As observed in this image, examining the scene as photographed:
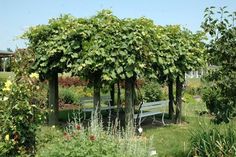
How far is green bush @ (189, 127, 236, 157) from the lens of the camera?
260 inches

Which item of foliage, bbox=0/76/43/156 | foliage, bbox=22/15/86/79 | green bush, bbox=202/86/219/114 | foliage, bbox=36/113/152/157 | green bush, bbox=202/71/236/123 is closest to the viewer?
foliage, bbox=36/113/152/157

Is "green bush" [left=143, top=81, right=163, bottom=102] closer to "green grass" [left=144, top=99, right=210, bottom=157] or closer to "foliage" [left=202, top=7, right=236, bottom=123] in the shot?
"green grass" [left=144, top=99, right=210, bottom=157]

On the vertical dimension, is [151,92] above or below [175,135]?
above

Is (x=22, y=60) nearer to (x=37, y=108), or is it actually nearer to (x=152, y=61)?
(x=37, y=108)

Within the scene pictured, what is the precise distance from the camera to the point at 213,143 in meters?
6.84

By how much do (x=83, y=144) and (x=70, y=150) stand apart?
7.4 inches

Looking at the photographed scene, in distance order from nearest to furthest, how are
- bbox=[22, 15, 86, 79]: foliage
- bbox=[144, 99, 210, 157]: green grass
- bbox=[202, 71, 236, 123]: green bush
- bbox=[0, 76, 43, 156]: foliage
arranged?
1. bbox=[0, 76, 43, 156]: foliage
2. bbox=[202, 71, 236, 123]: green bush
3. bbox=[144, 99, 210, 157]: green grass
4. bbox=[22, 15, 86, 79]: foliage

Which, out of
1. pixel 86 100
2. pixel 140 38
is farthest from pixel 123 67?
pixel 86 100

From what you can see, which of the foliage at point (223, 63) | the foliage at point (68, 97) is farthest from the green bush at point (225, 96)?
the foliage at point (68, 97)

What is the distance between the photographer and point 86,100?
13.8 m

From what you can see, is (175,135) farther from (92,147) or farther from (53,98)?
(92,147)

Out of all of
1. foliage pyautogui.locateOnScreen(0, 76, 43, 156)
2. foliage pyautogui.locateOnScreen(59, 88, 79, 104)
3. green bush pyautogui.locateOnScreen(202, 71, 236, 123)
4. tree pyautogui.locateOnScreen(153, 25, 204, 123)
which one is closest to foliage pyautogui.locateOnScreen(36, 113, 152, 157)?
foliage pyautogui.locateOnScreen(0, 76, 43, 156)

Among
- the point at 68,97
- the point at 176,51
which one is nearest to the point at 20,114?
the point at 176,51

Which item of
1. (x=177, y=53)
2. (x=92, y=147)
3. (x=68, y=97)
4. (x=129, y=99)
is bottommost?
(x=92, y=147)
